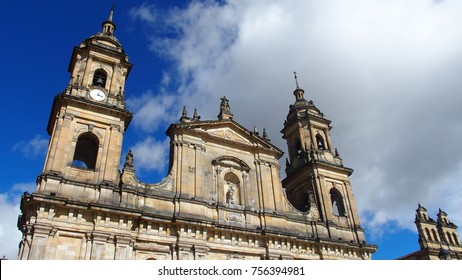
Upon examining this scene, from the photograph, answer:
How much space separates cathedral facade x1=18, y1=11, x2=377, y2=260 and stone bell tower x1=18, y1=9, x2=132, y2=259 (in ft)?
0.16

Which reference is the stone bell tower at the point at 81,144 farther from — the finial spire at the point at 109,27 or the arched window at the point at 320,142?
the arched window at the point at 320,142

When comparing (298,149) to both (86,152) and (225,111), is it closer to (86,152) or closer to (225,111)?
(225,111)

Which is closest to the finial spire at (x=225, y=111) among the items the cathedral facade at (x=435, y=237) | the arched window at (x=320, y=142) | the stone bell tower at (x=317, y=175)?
the stone bell tower at (x=317, y=175)

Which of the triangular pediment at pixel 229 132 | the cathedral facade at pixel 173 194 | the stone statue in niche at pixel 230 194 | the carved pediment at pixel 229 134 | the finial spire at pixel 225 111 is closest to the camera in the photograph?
the cathedral facade at pixel 173 194

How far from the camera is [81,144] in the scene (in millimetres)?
22219

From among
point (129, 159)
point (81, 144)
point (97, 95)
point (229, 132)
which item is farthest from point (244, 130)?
point (81, 144)

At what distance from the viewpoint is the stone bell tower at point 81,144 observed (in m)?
16.0

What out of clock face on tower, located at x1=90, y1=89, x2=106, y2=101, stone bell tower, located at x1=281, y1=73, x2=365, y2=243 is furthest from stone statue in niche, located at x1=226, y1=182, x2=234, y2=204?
clock face on tower, located at x1=90, y1=89, x2=106, y2=101

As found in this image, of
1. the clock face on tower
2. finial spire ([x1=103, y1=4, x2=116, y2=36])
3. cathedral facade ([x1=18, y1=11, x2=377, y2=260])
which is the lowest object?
cathedral facade ([x1=18, y1=11, x2=377, y2=260])

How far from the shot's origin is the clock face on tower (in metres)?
21.2

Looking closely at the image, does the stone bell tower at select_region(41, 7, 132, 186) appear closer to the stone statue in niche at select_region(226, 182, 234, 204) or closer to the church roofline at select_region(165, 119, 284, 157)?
the church roofline at select_region(165, 119, 284, 157)

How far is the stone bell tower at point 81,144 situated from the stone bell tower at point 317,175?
500 inches

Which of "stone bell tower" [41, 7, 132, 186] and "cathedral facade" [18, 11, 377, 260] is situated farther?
"stone bell tower" [41, 7, 132, 186]
